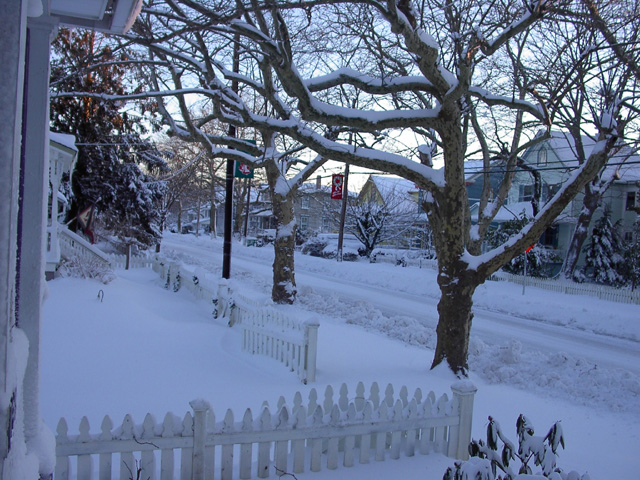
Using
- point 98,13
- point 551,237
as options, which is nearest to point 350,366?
point 98,13

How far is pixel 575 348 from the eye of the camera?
12.4 metres

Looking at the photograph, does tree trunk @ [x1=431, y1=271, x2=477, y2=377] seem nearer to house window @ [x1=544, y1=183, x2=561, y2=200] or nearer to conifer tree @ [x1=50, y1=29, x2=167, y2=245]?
conifer tree @ [x1=50, y1=29, x2=167, y2=245]

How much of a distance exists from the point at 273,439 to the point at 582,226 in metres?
25.0

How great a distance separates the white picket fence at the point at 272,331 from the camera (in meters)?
7.41

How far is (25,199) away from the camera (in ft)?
6.97

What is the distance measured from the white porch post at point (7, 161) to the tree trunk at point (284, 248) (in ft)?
47.1

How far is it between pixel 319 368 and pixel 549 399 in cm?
351

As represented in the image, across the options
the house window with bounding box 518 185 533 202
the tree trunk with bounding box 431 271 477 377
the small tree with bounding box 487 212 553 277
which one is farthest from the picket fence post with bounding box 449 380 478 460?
the house window with bounding box 518 185 533 202

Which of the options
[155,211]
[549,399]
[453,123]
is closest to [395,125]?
[453,123]

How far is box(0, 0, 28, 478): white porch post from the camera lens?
1.29m

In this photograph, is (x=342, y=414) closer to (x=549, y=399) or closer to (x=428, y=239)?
(x=549, y=399)

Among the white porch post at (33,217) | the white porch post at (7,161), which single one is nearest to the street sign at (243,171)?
the white porch post at (33,217)

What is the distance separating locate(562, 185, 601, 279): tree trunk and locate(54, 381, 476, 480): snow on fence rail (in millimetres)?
22969

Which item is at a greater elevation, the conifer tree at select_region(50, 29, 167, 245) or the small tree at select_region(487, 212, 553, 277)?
the conifer tree at select_region(50, 29, 167, 245)
